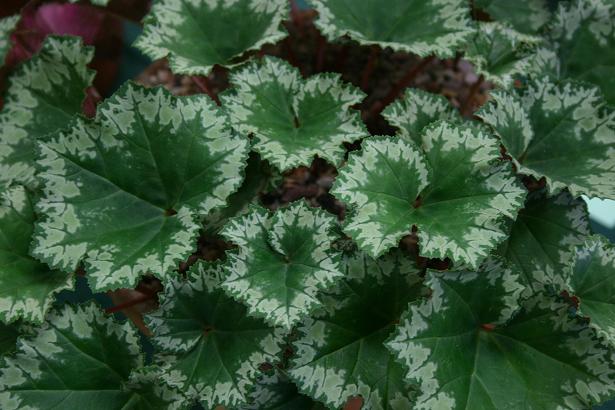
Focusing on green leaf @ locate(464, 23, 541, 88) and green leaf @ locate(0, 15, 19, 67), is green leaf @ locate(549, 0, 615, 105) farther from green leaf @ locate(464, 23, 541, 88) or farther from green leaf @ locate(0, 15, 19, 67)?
green leaf @ locate(0, 15, 19, 67)

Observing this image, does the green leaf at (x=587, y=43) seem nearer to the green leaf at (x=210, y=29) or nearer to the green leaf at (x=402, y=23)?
the green leaf at (x=402, y=23)

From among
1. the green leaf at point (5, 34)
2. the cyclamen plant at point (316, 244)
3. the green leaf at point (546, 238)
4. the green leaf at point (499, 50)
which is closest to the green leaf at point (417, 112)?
the cyclamen plant at point (316, 244)

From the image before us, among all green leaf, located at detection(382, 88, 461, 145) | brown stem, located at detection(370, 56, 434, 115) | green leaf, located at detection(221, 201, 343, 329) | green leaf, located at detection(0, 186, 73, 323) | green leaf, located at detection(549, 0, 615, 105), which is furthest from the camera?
brown stem, located at detection(370, 56, 434, 115)

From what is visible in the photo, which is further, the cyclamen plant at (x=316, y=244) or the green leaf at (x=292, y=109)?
the green leaf at (x=292, y=109)

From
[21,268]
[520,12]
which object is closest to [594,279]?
[520,12]

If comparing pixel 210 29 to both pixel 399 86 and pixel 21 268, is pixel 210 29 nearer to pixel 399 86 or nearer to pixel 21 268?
pixel 399 86

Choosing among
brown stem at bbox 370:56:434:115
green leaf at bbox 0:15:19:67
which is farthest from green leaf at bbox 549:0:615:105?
green leaf at bbox 0:15:19:67

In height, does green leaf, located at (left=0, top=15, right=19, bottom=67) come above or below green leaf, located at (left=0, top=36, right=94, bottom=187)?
above
